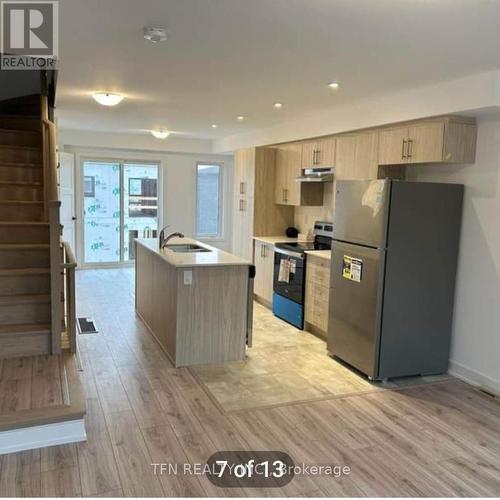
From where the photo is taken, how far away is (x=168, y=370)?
4133mm

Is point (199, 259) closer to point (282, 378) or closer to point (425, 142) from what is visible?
point (282, 378)

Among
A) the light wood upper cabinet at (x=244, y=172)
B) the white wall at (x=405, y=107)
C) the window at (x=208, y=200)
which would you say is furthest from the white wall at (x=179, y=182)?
the white wall at (x=405, y=107)

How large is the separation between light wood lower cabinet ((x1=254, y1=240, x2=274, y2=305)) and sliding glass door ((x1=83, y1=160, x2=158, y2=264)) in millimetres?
3508

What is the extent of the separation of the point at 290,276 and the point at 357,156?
5.21ft

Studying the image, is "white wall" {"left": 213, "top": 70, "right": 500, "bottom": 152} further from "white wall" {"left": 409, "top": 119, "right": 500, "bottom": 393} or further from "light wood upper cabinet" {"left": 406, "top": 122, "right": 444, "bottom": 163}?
"white wall" {"left": 409, "top": 119, "right": 500, "bottom": 393}

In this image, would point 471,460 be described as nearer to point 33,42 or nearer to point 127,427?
point 127,427

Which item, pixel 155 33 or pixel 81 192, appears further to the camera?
pixel 81 192

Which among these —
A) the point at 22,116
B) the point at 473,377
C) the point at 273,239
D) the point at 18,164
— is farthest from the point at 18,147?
the point at 473,377

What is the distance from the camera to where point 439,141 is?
388 centimetres

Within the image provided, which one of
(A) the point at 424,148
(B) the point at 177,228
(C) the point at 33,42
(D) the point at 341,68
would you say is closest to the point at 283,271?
(A) the point at 424,148

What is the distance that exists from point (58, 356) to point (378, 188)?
9.40 feet

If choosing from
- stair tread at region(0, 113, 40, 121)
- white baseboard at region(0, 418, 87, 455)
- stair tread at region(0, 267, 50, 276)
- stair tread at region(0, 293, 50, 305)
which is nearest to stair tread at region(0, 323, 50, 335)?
stair tread at region(0, 293, 50, 305)

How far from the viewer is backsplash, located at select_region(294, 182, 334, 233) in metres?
6.08

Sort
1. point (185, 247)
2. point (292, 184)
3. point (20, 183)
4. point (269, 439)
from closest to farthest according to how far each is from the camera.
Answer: point (269, 439), point (20, 183), point (185, 247), point (292, 184)
